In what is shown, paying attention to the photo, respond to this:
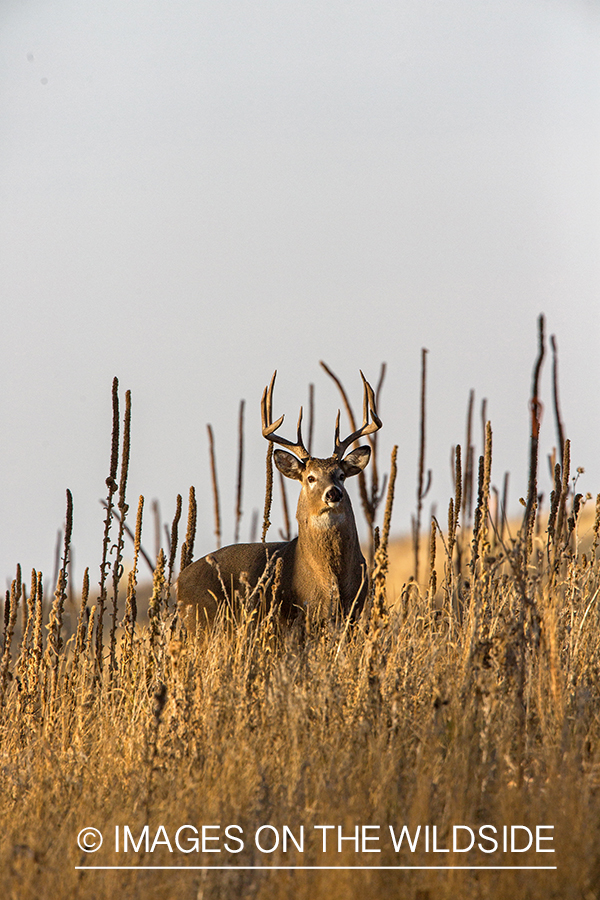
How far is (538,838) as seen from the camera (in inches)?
144

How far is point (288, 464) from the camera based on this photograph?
8.91m

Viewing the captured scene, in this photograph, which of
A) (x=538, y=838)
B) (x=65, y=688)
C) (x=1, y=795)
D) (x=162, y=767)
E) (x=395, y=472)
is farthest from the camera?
(x=65, y=688)

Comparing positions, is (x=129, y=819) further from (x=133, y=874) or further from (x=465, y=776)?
(x=465, y=776)

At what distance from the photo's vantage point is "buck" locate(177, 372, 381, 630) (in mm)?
8078

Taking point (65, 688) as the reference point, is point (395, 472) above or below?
above

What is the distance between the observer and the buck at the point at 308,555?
26.5 feet

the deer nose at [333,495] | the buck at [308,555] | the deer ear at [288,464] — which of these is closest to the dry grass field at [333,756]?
the buck at [308,555]

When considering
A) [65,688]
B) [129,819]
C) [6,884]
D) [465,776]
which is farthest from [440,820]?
[65,688]

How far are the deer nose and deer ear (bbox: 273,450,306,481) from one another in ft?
1.97

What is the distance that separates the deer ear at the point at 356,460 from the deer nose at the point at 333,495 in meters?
0.52

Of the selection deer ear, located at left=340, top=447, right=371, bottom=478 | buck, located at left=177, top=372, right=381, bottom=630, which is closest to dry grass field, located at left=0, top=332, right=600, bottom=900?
buck, located at left=177, top=372, right=381, bottom=630

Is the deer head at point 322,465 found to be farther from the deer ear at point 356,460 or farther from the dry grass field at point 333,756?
the dry grass field at point 333,756

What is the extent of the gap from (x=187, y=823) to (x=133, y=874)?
1.15 feet

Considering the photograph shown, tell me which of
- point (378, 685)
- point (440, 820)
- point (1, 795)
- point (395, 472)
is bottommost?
point (1, 795)
